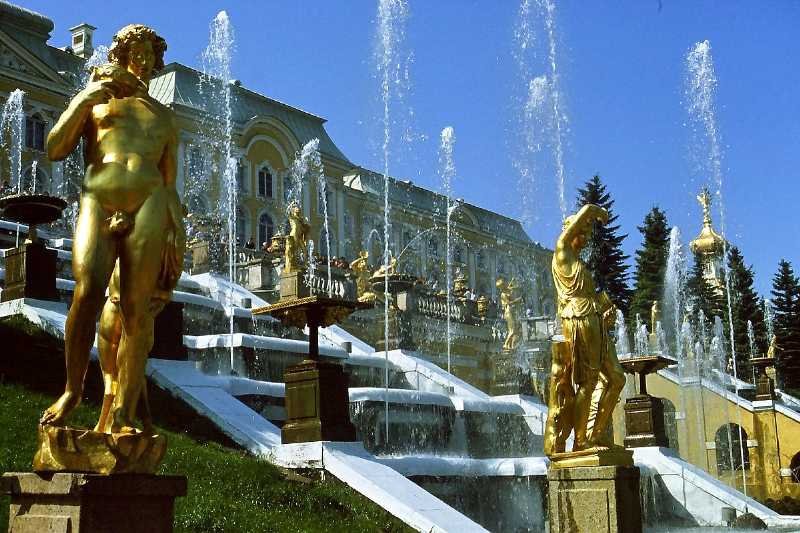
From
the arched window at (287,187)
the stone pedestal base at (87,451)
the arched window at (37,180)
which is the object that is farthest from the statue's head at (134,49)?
the arched window at (287,187)

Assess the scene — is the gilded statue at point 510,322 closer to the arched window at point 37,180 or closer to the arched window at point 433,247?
the arched window at point 37,180

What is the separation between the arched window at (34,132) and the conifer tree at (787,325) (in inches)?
1387

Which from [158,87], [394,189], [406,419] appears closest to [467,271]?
[394,189]

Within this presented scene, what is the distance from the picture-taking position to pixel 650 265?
56688 millimetres

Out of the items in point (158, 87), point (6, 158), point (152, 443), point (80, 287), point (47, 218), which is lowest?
point (152, 443)

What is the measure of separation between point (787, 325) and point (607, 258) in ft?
34.6

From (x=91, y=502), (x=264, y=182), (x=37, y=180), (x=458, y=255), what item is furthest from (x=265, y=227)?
(x=91, y=502)

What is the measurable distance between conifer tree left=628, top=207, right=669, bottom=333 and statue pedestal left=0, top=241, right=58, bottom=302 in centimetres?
4324

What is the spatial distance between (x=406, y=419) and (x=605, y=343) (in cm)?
641

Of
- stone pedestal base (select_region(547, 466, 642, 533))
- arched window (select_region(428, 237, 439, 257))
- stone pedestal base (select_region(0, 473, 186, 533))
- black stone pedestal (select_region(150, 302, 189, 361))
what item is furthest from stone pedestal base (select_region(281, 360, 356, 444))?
arched window (select_region(428, 237, 439, 257))

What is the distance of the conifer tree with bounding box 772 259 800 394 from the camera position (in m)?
50.4

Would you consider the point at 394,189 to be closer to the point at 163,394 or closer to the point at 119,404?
the point at 163,394

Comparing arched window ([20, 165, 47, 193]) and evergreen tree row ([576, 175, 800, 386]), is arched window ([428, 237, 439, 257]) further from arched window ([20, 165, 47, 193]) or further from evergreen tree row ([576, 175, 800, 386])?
arched window ([20, 165, 47, 193])

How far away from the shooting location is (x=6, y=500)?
284 inches
